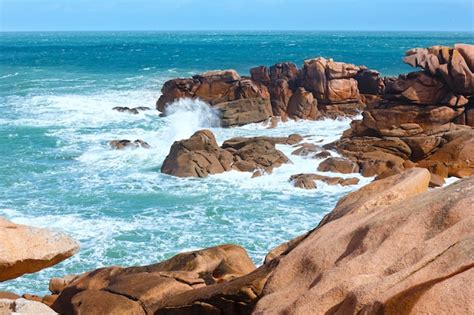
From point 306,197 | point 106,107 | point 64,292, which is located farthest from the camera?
point 106,107

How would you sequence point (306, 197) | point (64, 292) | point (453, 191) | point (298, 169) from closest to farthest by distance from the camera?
point (453, 191), point (64, 292), point (306, 197), point (298, 169)

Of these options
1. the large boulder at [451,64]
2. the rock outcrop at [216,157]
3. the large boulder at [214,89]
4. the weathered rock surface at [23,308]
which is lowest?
the rock outcrop at [216,157]

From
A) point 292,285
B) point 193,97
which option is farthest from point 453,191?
point 193,97

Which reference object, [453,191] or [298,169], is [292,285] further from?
[298,169]

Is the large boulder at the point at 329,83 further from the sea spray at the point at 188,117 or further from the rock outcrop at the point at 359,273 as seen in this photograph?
the rock outcrop at the point at 359,273

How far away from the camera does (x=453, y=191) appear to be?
7645 millimetres

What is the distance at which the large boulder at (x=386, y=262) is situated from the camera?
223 inches

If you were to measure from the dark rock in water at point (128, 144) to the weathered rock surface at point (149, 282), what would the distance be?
18158 mm

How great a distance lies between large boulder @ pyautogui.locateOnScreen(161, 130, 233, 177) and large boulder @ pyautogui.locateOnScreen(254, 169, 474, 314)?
52.4 feet

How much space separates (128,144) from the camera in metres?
30.7

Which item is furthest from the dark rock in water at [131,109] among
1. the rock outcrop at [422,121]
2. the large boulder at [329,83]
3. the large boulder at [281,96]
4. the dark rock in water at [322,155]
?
the dark rock in water at [322,155]

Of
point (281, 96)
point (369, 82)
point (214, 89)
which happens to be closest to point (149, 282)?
point (281, 96)

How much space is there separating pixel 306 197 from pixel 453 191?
14919 millimetres

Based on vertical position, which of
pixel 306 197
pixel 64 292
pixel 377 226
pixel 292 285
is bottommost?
pixel 306 197
